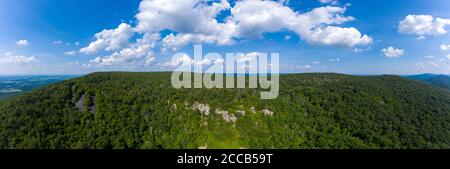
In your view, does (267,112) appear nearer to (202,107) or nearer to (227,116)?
(227,116)

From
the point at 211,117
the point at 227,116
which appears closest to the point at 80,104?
the point at 211,117

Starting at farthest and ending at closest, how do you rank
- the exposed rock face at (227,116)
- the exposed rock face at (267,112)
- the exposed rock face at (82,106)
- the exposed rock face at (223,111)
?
the exposed rock face at (267,112) → the exposed rock face at (223,111) → the exposed rock face at (227,116) → the exposed rock face at (82,106)

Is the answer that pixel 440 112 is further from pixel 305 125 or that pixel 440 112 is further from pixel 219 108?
pixel 219 108

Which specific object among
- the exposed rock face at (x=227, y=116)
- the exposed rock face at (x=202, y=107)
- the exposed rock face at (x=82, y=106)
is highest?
the exposed rock face at (x=82, y=106)

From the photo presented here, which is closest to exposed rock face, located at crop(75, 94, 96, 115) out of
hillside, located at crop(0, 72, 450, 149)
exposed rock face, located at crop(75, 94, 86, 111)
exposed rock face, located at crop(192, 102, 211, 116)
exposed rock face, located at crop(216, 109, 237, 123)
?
exposed rock face, located at crop(75, 94, 86, 111)

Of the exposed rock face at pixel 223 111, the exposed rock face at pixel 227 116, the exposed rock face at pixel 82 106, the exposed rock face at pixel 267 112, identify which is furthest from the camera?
the exposed rock face at pixel 267 112

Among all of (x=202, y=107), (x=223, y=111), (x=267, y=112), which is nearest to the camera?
(x=223, y=111)

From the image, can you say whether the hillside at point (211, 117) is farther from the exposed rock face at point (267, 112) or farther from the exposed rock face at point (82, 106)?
the exposed rock face at point (267, 112)

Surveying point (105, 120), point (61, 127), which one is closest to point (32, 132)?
point (61, 127)

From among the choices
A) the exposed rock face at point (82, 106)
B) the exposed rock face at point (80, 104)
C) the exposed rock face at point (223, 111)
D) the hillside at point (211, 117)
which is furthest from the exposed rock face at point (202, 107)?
the exposed rock face at point (80, 104)
